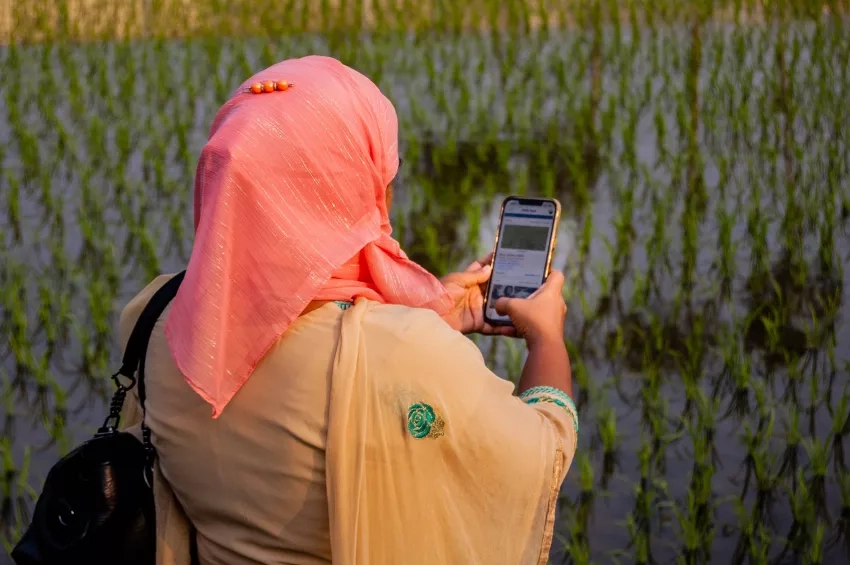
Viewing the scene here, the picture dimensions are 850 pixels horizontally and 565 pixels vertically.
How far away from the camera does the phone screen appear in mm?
1900

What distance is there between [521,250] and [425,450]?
0.63 metres

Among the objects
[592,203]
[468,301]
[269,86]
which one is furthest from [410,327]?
[592,203]

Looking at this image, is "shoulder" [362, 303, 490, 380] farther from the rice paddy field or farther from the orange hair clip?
the rice paddy field

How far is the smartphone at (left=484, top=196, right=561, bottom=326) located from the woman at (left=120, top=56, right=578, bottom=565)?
41 centimetres

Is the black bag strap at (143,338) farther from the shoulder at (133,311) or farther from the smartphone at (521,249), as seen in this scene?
the smartphone at (521,249)

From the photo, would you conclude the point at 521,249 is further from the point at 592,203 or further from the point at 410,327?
the point at 592,203

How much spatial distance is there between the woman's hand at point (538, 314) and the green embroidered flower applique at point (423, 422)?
322mm

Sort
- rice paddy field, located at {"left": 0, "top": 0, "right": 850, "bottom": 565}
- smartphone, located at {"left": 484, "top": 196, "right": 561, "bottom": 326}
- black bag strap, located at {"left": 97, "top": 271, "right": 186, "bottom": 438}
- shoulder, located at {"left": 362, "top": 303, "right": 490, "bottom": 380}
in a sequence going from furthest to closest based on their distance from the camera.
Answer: rice paddy field, located at {"left": 0, "top": 0, "right": 850, "bottom": 565}, smartphone, located at {"left": 484, "top": 196, "right": 561, "bottom": 326}, black bag strap, located at {"left": 97, "top": 271, "right": 186, "bottom": 438}, shoulder, located at {"left": 362, "top": 303, "right": 490, "bottom": 380}

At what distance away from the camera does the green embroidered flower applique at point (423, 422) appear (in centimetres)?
139

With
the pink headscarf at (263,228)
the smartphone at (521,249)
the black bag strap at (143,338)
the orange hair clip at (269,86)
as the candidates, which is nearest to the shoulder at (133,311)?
the black bag strap at (143,338)

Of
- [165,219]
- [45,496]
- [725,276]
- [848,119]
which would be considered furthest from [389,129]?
[848,119]

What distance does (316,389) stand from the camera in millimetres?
1396

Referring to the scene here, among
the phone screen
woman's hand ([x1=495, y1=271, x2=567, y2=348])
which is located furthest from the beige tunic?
the phone screen

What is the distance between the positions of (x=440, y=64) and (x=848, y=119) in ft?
7.47
